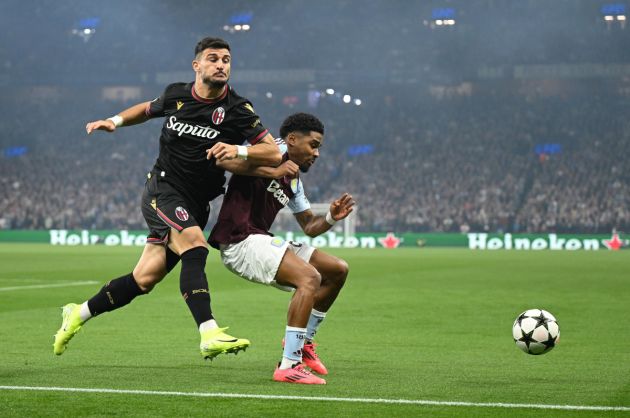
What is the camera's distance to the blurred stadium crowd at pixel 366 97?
52719 millimetres

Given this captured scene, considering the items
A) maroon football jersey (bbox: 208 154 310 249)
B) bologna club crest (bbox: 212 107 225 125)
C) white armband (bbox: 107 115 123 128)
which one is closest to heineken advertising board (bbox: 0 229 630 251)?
maroon football jersey (bbox: 208 154 310 249)

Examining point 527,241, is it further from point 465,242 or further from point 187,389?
point 187,389

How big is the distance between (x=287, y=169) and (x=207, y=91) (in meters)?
0.82

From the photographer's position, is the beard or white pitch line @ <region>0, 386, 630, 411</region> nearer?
white pitch line @ <region>0, 386, 630, 411</region>

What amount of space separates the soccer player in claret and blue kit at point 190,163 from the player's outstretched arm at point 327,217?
90cm

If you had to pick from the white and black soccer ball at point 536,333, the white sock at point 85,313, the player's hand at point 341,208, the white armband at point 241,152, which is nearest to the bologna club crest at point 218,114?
the white armband at point 241,152

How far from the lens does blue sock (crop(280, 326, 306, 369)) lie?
24.6 ft

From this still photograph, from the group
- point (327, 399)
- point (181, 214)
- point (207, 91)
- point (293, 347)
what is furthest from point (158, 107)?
point (327, 399)

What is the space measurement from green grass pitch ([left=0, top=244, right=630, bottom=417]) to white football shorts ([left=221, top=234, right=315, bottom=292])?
759 millimetres

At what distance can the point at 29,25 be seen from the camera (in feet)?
201

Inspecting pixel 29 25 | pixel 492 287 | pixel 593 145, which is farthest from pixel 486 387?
pixel 29 25

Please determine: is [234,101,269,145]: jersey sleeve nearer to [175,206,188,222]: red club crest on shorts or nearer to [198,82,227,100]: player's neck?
[198,82,227,100]: player's neck

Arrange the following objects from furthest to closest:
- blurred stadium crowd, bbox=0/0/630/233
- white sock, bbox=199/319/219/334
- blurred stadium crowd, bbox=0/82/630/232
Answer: blurred stadium crowd, bbox=0/0/630/233
blurred stadium crowd, bbox=0/82/630/232
white sock, bbox=199/319/219/334

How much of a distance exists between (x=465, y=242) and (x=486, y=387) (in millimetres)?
39415
